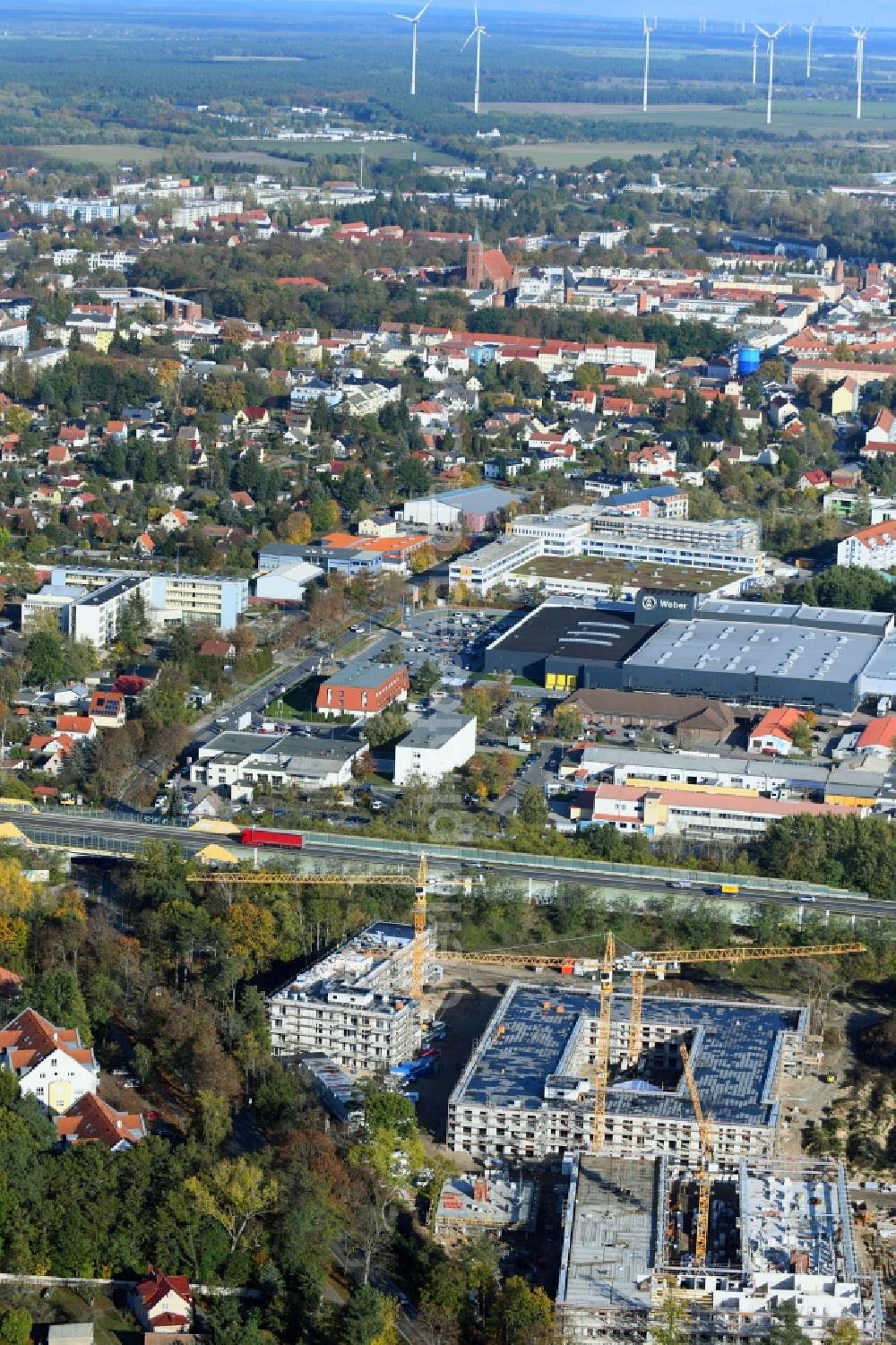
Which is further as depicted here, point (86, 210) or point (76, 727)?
point (86, 210)

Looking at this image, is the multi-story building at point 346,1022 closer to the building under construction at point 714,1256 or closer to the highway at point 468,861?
the building under construction at point 714,1256

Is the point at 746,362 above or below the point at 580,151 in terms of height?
below

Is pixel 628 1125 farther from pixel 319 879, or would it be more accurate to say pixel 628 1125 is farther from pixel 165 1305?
pixel 319 879

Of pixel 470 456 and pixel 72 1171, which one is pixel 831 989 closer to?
pixel 72 1171

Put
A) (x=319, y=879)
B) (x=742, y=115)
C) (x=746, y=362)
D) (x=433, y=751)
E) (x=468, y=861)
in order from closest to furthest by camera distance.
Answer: (x=319, y=879)
(x=468, y=861)
(x=433, y=751)
(x=746, y=362)
(x=742, y=115)

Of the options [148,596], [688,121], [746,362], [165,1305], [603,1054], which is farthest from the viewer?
[688,121]

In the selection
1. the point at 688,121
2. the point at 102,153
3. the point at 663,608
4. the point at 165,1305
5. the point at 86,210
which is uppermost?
the point at 688,121

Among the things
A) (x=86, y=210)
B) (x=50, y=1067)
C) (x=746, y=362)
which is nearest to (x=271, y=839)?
(x=50, y=1067)

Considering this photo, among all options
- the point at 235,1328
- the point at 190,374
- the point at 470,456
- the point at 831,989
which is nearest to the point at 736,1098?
the point at 831,989
